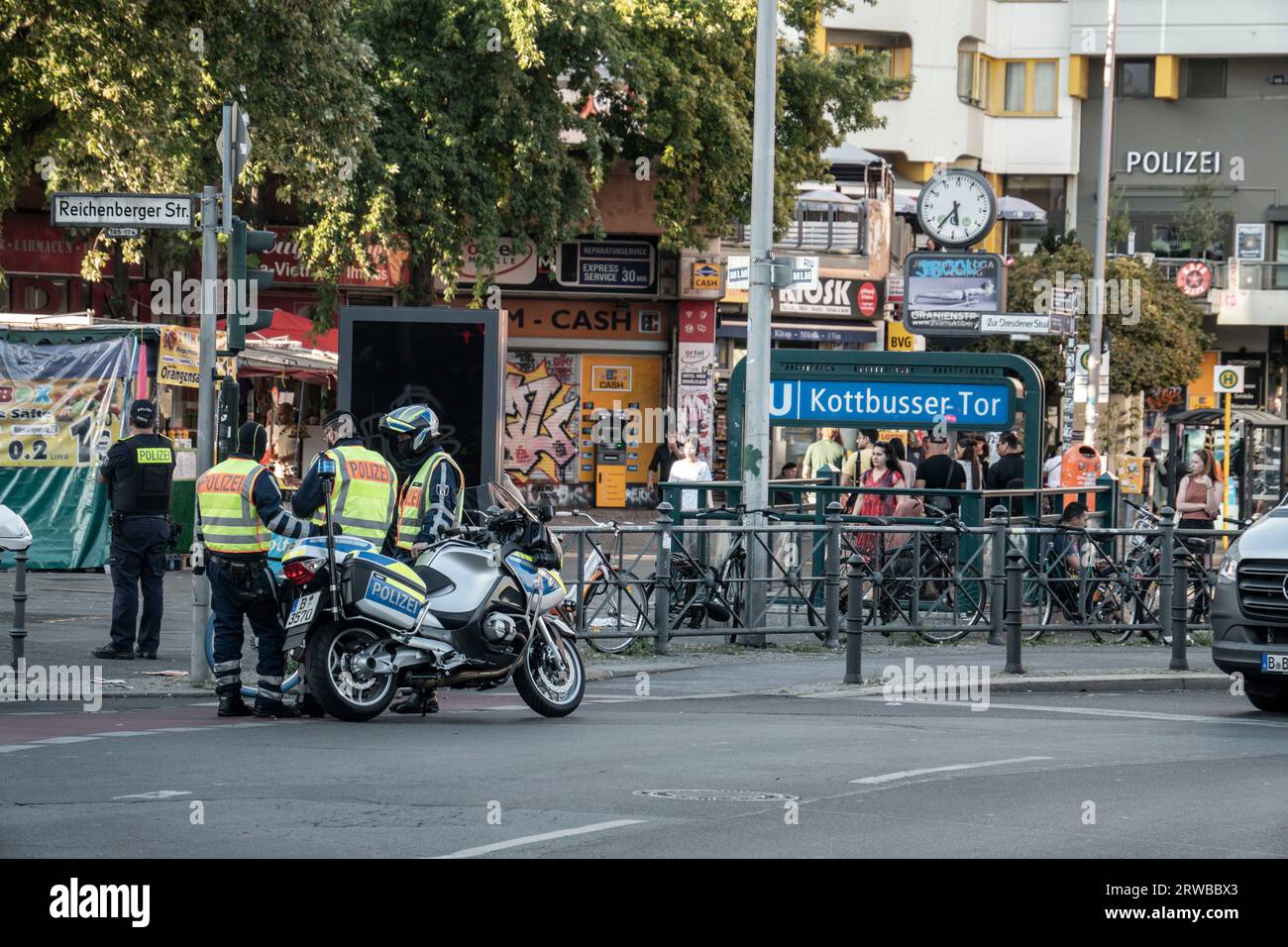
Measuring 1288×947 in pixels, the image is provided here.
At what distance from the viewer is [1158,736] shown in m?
12.0

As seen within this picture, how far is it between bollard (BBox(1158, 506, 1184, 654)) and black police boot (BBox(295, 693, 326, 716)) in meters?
7.39

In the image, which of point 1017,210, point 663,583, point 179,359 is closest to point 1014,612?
point 663,583

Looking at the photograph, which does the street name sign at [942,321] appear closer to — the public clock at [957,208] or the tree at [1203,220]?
the public clock at [957,208]

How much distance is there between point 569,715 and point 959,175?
43.4ft

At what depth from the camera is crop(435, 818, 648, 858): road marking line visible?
24.7 feet

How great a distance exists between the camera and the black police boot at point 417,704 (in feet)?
41.1

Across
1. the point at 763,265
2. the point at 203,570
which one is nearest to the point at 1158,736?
the point at 203,570

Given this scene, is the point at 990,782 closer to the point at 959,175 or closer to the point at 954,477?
the point at 954,477

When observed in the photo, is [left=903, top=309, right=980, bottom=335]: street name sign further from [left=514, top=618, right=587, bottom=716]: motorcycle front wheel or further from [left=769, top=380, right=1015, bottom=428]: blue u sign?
[left=514, top=618, right=587, bottom=716]: motorcycle front wheel

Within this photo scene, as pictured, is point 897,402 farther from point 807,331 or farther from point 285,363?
point 807,331

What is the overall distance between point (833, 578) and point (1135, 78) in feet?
164

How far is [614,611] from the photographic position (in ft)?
55.4

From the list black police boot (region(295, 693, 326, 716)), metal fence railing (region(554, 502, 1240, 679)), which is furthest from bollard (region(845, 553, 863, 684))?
black police boot (region(295, 693, 326, 716))

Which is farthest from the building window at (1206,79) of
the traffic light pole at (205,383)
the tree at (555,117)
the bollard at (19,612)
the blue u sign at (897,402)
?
the bollard at (19,612)
